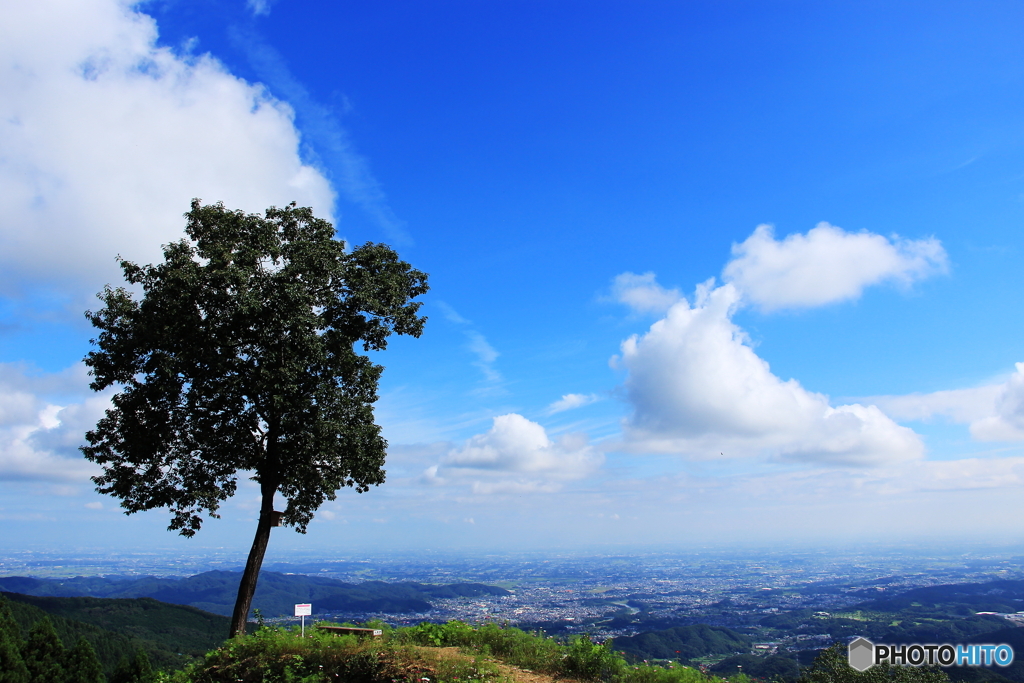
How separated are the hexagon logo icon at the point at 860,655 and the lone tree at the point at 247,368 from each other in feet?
42.6

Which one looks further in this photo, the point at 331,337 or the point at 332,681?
the point at 331,337

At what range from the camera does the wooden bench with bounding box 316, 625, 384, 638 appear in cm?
→ 1343

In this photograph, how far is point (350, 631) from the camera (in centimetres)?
1398

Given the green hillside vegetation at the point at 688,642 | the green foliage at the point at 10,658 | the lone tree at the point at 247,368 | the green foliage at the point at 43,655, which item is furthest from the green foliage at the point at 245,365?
the green hillside vegetation at the point at 688,642

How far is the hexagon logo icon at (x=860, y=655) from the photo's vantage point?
1226 centimetres

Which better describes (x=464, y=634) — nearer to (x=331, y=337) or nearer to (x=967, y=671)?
(x=331, y=337)

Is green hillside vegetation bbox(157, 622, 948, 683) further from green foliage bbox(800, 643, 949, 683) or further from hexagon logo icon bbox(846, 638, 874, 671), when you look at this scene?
hexagon logo icon bbox(846, 638, 874, 671)

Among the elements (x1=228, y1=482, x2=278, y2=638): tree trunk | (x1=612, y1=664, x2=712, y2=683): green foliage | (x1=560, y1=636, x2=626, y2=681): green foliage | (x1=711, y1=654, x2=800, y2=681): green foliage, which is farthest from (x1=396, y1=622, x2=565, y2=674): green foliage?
(x1=711, y1=654, x2=800, y2=681): green foliage

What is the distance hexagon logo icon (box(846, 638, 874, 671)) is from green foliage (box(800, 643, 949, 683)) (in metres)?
0.11

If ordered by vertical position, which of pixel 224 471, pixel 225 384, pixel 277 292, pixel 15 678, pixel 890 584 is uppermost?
pixel 277 292

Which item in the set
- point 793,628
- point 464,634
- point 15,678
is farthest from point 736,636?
point 464,634

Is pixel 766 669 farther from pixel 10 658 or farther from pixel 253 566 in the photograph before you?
pixel 10 658

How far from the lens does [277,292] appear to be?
15617 millimetres

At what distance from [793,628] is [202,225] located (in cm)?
13173
